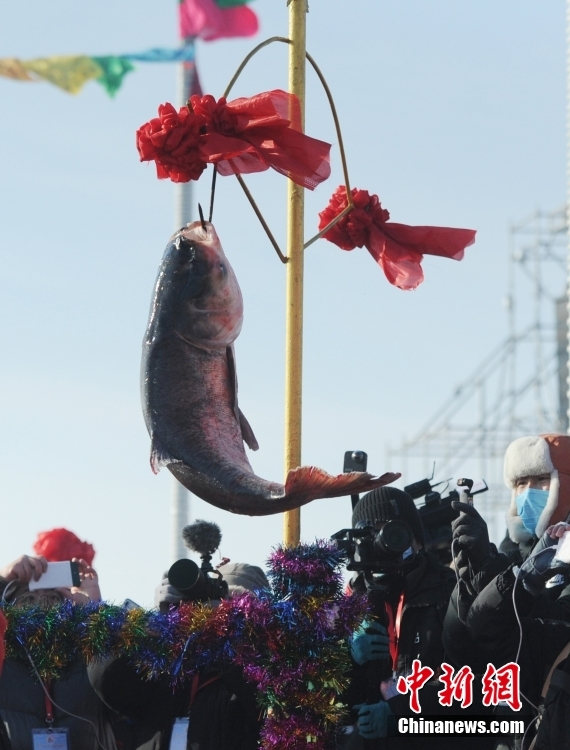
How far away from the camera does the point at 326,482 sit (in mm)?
4898

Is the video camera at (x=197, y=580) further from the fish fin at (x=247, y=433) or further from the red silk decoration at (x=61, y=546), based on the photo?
the red silk decoration at (x=61, y=546)

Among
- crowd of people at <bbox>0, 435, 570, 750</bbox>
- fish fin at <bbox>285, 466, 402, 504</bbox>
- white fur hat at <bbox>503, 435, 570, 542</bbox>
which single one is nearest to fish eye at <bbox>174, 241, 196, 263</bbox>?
fish fin at <bbox>285, 466, 402, 504</bbox>

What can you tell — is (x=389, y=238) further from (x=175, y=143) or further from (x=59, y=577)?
(x=59, y=577)

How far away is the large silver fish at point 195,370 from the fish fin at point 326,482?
255 mm

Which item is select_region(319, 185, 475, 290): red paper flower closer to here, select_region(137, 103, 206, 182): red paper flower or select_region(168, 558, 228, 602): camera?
select_region(137, 103, 206, 182): red paper flower

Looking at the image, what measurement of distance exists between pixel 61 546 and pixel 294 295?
2.40 m

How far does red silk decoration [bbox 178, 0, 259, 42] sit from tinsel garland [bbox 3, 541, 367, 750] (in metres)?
6.23

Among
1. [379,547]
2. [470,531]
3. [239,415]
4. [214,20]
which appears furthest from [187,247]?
[214,20]

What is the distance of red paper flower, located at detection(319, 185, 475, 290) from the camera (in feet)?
20.1

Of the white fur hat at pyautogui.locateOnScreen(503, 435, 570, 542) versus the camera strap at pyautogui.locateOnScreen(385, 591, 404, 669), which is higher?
the white fur hat at pyautogui.locateOnScreen(503, 435, 570, 542)

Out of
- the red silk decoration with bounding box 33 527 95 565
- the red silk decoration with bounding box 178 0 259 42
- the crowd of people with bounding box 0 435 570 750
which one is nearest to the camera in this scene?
the crowd of people with bounding box 0 435 570 750

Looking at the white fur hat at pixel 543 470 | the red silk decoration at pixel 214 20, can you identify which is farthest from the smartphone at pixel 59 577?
the red silk decoration at pixel 214 20

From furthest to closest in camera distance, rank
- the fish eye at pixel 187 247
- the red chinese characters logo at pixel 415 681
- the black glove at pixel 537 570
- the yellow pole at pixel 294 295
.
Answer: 1. the red chinese characters logo at pixel 415 681
2. the yellow pole at pixel 294 295
3. the black glove at pixel 537 570
4. the fish eye at pixel 187 247

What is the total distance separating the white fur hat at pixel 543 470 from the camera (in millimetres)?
6012
